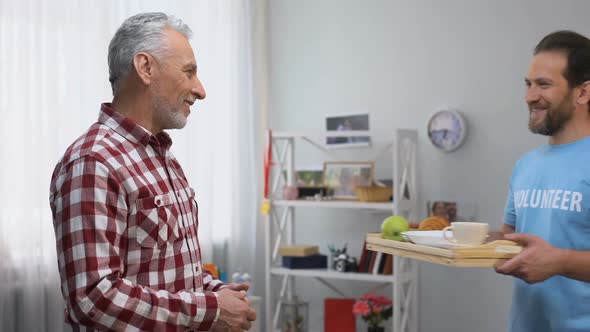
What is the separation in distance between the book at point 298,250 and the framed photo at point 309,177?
34 centimetres

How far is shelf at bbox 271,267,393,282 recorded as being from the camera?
3.77 m

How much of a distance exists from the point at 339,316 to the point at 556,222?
2207 millimetres

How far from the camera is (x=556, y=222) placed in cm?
191

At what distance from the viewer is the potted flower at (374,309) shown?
12.5 feet

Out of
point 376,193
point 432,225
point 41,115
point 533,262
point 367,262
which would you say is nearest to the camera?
point 533,262

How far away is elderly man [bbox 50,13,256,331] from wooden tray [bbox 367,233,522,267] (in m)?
0.43

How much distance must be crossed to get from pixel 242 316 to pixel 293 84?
290 cm

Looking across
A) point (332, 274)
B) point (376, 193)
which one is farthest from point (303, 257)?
point (376, 193)

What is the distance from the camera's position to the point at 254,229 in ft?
14.0

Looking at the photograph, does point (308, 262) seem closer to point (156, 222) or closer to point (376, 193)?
point (376, 193)

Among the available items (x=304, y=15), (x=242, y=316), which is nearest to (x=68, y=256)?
(x=242, y=316)

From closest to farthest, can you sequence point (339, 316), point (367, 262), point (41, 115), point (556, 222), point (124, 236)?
point (124, 236) → point (556, 222) → point (41, 115) → point (367, 262) → point (339, 316)

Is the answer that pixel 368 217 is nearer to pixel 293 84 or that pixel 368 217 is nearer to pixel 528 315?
pixel 293 84

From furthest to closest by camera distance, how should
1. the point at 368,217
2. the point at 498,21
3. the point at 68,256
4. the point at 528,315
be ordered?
the point at 368,217
the point at 498,21
the point at 528,315
the point at 68,256
